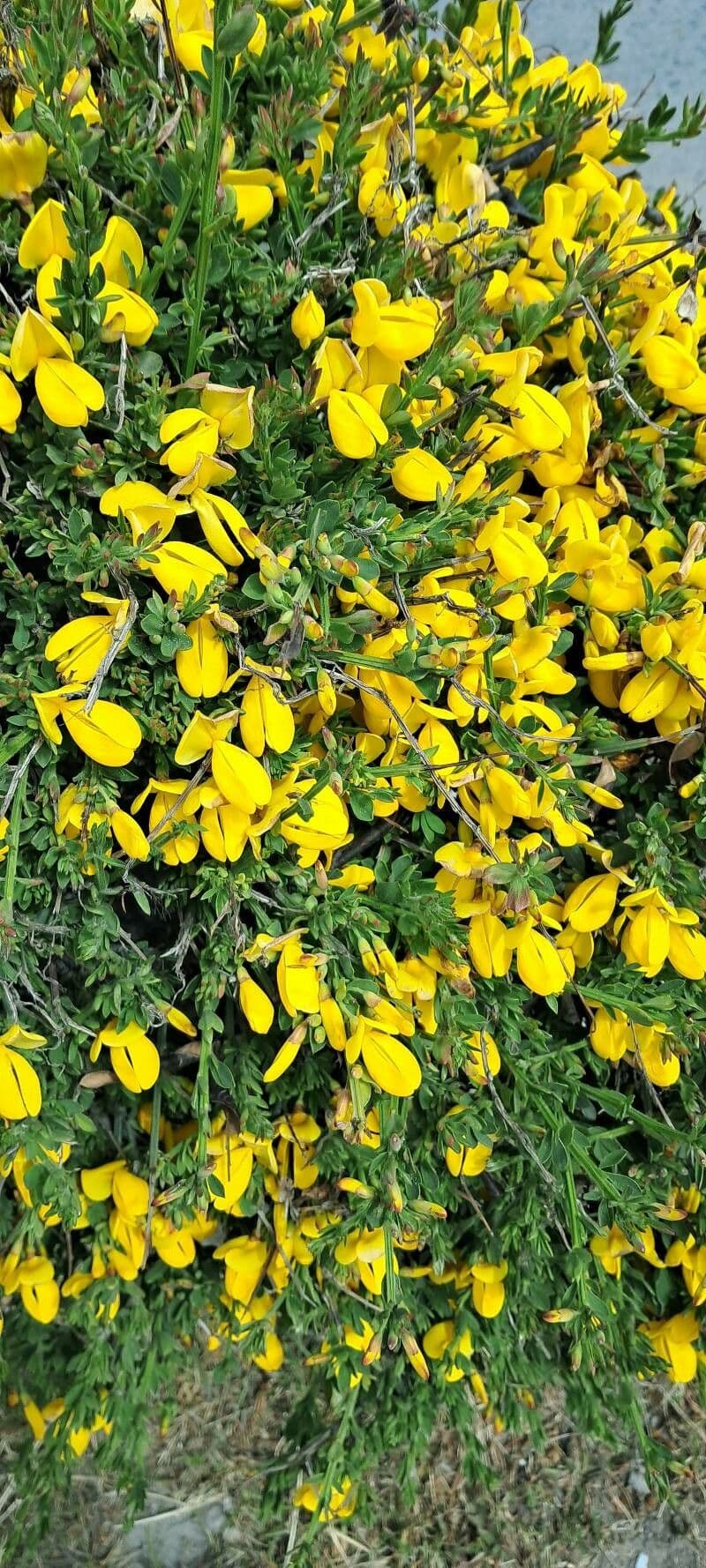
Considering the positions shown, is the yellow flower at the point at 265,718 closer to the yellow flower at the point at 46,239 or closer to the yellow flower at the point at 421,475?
the yellow flower at the point at 421,475

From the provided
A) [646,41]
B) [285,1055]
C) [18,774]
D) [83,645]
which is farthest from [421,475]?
[646,41]

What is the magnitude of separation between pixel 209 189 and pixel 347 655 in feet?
1.25

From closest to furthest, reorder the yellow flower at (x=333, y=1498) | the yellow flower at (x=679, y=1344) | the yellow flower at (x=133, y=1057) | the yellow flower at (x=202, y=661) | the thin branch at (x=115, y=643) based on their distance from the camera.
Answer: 1. the thin branch at (x=115, y=643)
2. the yellow flower at (x=202, y=661)
3. the yellow flower at (x=133, y=1057)
4. the yellow flower at (x=679, y=1344)
5. the yellow flower at (x=333, y=1498)

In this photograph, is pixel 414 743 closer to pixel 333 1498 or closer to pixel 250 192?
pixel 250 192

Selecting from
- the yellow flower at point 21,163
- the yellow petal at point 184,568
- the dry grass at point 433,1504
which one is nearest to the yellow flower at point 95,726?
the yellow petal at point 184,568

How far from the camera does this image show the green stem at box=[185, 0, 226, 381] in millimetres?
660

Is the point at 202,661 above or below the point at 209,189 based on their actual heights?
below

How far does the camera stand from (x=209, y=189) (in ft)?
2.45

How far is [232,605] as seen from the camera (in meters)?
0.96

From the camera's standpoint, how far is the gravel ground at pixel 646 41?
176 cm

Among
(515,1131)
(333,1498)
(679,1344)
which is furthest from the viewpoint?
(333,1498)

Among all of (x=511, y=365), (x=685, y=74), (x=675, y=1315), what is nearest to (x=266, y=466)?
(x=511, y=365)

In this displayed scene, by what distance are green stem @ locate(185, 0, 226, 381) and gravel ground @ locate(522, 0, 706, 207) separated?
1302 millimetres

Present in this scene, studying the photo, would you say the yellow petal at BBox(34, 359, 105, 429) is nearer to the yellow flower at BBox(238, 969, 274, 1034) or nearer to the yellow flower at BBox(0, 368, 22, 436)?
the yellow flower at BBox(0, 368, 22, 436)
